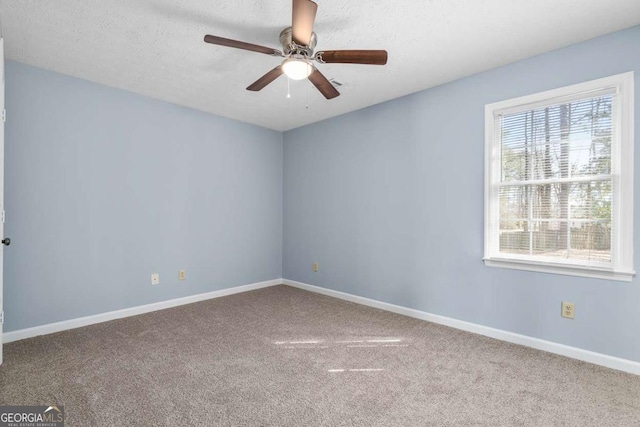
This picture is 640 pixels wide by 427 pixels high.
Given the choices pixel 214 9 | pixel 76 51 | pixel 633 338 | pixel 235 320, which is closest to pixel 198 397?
pixel 235 320

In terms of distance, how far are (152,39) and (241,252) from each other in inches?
110

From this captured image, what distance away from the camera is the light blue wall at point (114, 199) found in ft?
9.33

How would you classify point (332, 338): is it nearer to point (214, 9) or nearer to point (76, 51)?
point (214, 9)

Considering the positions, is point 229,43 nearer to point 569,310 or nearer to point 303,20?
point 303,20

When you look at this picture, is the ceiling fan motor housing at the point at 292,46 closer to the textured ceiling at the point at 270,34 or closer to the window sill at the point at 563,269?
the textured ceiling at the point at 270,34

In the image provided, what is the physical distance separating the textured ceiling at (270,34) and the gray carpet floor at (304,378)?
237 centimetres

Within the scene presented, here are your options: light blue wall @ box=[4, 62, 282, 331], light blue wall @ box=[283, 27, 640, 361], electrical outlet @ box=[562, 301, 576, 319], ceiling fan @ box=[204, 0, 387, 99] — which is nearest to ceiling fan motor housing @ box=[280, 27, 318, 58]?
ceiling fan @ box=[204, 0, 387, 99]

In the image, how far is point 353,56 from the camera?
6.71 feet

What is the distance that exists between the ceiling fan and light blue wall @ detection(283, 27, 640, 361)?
1433mm

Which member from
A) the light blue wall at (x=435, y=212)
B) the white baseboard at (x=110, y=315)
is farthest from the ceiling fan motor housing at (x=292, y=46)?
the white baseboard at (x=110, y=315)

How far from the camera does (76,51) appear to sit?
8.56ft

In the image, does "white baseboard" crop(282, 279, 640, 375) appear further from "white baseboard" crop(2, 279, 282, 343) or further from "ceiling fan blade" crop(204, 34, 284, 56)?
"ceiling fan blade" crop(204, 34, 284, 56)

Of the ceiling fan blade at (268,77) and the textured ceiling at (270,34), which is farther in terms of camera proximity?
the ceiling fan blade at (268,77)

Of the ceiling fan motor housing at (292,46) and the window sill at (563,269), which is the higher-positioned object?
the ceiling fan motor housing at (292,46)
